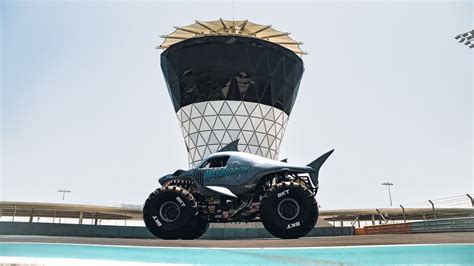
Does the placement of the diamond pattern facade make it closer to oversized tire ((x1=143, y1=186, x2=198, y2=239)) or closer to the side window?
the side window

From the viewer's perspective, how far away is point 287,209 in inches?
523

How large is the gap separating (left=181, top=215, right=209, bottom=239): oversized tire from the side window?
216 centimetres

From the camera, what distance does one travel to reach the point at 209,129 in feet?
142

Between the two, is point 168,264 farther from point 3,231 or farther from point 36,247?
point 3,231

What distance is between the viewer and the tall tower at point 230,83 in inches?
1610

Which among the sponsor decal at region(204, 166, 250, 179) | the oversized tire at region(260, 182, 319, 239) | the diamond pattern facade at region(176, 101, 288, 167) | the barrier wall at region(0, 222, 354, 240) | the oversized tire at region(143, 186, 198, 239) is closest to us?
the oversized tire at region(260, 182, 319, 239)

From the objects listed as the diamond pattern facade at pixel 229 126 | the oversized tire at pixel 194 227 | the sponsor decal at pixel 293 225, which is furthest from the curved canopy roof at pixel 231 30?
the sponsor decal at pixel 293 225

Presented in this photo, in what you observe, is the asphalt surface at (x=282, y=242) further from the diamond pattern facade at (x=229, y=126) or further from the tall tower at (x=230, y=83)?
the tall tower at (x=230, y=83)

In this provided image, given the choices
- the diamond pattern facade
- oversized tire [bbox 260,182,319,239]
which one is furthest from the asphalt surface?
the diamond pattern facade

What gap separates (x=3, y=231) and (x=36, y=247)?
93.8ft

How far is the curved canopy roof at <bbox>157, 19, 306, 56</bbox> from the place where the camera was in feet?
142

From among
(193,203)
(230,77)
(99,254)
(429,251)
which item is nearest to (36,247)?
(99,254)

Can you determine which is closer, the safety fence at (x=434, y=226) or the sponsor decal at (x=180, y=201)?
the sponsor decal at (x=180, y=201)

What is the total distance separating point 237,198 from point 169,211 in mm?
2711
